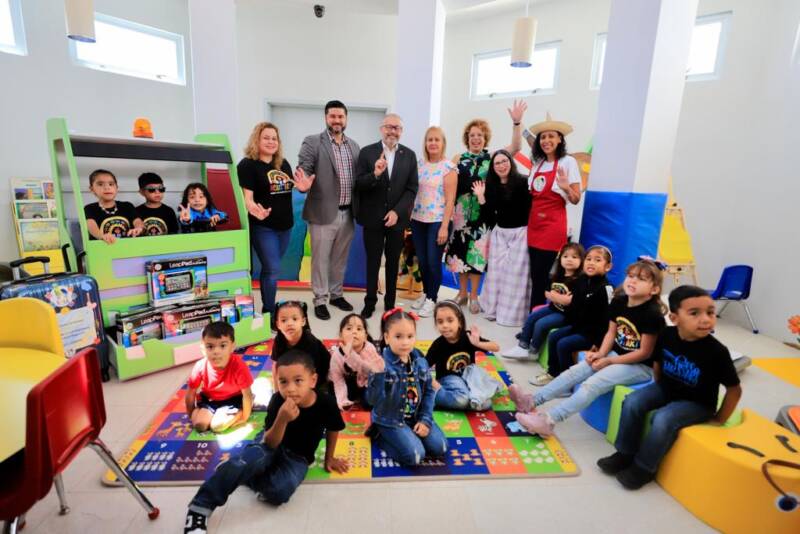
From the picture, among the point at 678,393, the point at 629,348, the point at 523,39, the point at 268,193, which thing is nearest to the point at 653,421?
the point at 678,393

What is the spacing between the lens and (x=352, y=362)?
241cm

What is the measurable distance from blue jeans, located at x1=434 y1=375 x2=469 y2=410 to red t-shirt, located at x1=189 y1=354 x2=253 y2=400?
1.02 metres

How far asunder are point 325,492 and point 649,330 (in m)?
1.70

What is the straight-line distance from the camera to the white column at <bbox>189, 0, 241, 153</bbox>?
4.37 metres

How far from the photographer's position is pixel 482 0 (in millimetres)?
4633

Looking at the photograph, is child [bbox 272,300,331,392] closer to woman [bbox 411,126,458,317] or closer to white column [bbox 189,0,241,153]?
woman [bbox 411,126,458,317]

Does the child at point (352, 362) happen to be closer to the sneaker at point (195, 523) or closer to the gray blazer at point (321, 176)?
the sneaker at point (195, 523)

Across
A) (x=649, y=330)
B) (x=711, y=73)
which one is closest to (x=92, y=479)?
(x=649, y=330)

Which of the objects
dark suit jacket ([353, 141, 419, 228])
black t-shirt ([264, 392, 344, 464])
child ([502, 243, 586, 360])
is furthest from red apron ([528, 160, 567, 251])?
black t-shirt ([264, 392, 344, 464])

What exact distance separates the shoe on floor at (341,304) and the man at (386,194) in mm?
238

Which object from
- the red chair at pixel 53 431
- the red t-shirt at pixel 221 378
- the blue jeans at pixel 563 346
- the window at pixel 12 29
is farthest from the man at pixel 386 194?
the window at pixel 12 29

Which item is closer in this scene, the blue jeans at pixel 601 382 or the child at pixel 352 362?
the blue jeans at pixel 601 382

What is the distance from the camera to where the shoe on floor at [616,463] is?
2008 mm

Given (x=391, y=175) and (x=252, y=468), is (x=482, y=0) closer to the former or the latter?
(x=391, y=175)
